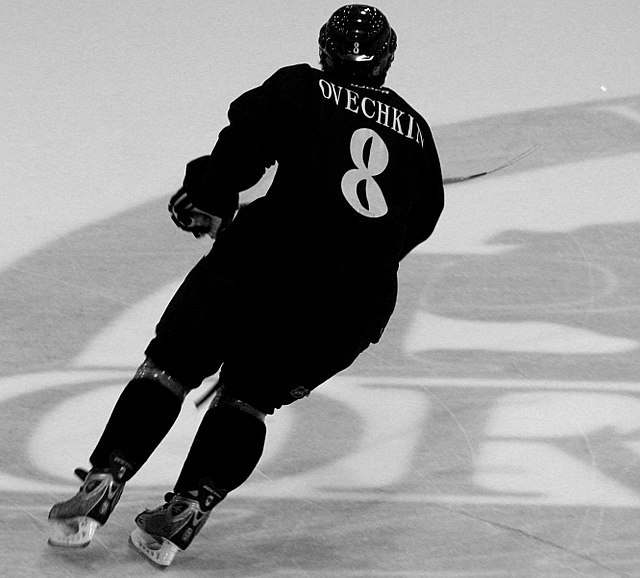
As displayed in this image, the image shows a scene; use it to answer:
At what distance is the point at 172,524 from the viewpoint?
2.11m

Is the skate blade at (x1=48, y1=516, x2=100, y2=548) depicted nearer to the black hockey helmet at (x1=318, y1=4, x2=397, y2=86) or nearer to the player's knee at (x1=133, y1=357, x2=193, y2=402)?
the player's knee at (x1=133, y1=357, x2=193, y2=402)

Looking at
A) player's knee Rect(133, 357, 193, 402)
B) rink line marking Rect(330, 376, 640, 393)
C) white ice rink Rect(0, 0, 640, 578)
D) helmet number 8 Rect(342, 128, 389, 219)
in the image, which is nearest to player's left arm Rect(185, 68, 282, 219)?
helmet number 8 Rect(342, 128, 389, 219)

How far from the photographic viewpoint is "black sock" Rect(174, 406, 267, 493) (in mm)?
2154

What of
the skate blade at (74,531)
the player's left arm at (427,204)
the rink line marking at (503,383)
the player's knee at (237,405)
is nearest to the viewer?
the skate blade at (74,531)

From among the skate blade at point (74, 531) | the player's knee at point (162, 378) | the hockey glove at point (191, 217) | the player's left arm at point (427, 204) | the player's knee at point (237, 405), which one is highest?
the hockey glove at point (191, 217)

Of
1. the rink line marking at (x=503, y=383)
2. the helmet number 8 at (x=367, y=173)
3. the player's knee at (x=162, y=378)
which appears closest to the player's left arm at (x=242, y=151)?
the helmet number 8 at (x=367, y=173)

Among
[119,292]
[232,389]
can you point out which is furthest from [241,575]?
[119,292]

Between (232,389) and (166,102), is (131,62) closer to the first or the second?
(166,102)

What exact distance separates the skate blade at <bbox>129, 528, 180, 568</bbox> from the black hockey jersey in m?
0.48

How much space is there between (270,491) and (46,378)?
610 mm

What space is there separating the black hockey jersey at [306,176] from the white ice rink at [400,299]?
50cm

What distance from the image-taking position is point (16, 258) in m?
3.22

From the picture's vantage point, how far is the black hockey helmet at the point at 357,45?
2250mm

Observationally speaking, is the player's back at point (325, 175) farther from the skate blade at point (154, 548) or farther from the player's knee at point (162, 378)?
the skate blade at point (154, 548)
